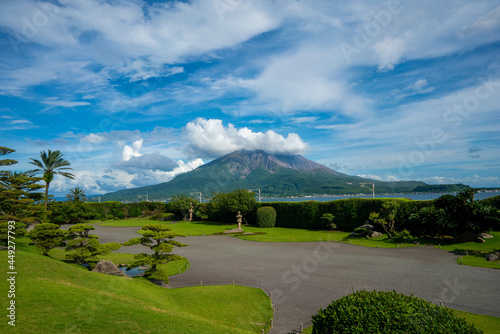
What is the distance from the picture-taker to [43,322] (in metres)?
7.12

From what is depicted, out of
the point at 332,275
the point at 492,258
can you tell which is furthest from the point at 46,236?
the point at 492,258

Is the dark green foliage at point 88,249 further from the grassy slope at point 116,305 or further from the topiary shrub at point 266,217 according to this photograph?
the topiary shrub at point 266,217

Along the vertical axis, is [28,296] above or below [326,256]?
above

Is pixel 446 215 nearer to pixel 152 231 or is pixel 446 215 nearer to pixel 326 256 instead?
pixel 326 256

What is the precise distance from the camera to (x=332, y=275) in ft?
54.7

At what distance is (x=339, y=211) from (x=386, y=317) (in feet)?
107

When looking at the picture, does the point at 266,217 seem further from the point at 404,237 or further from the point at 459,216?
the point at 459,216

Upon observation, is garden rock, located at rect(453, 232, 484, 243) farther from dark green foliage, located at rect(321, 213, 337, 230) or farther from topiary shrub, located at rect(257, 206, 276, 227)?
topiary shrub, located at rect(257, 206, 276, 227)

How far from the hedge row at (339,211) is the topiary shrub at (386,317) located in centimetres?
2732

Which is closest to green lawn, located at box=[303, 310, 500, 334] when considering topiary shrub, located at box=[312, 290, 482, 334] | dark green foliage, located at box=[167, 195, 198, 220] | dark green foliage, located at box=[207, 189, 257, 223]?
topiary shrub, located at box=[312, 290, 482, 334]

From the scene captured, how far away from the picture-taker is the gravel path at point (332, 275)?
12336mm

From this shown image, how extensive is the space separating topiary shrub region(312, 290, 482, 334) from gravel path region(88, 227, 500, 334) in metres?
4.87

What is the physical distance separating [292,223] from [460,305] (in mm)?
31274

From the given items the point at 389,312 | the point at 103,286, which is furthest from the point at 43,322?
the point at 389,312
